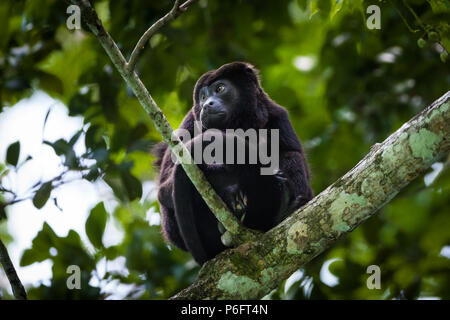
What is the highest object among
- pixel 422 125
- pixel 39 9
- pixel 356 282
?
pixel 39 9

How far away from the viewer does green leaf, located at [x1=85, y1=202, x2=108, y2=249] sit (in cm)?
466

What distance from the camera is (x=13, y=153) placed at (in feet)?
14.9

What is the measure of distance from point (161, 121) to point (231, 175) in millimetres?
994

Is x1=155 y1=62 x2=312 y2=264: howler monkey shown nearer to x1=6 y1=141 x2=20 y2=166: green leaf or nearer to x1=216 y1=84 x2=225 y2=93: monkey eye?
x1=216 y1=84 x2=225 y2=93: monkey eye

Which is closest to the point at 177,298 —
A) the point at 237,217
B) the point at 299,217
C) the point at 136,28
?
the point at 237,217

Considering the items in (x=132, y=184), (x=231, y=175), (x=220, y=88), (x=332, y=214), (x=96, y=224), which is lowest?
(x=332, y=214)

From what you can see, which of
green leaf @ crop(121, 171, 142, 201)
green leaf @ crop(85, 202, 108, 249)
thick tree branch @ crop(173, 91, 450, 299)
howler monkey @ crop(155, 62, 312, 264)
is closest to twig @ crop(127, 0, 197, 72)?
howler monkey @ crop(155, 62, 312, 264)

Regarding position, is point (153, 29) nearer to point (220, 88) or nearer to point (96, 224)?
point (220, 88)

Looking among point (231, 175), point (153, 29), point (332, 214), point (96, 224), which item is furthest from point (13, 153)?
point (332, 214)

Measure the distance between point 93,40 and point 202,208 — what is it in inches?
130

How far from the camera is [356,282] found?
5.29m

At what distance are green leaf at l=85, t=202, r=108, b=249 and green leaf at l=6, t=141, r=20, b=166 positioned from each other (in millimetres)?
862

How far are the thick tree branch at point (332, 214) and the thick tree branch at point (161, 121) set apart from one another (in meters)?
0.19
